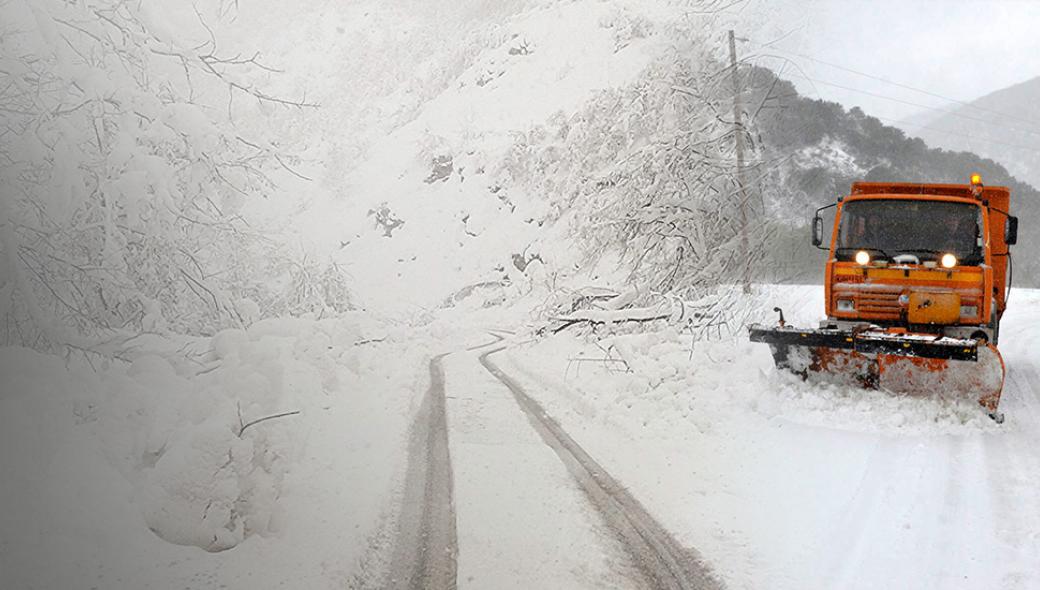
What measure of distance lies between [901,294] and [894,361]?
3.67 ft

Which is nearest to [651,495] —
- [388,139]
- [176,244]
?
[176,244]

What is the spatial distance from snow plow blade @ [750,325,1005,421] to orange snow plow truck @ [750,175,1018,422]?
0.01 metres

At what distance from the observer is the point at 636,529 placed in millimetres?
4195

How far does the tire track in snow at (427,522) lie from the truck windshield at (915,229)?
20.5 ft

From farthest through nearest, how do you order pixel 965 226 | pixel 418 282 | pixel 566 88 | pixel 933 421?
pixel 418 282
pixel 566 88
pixel 965 226
pixel 933 421

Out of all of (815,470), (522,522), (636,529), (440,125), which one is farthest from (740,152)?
(440,125)

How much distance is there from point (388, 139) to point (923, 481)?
21890 millimetres

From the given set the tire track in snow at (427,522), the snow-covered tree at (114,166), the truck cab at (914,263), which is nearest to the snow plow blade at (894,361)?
the truck cab at (914,263)

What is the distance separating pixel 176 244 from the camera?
6.80 metres

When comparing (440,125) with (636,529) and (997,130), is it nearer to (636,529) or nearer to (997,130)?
(636,529)

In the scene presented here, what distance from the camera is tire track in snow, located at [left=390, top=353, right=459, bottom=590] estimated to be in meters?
3.63

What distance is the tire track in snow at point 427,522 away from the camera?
11.9 ft

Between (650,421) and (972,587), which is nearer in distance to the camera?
(972,587)

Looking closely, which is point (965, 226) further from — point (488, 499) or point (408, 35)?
point (408, 35)
